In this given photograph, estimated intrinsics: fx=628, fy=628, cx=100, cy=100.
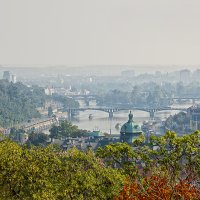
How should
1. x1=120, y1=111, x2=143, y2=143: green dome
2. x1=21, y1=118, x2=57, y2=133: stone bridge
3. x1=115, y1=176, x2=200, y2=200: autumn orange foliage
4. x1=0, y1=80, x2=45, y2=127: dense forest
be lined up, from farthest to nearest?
x1=0, y1=80, x2=45, y2=127: dense forest → x1=21, y1=118, x2=57, y2=133: stone bridge → x1=120, y1=111, x2=143, y2=143: green dome → x1=115, y1=176, x2=200, y2=200: autumn orange foliage

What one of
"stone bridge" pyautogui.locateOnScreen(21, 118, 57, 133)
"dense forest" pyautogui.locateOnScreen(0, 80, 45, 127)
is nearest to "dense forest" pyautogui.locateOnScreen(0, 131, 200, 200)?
"stone bridge" pyautogui.locateOnScreen(21, 118, 57, 133)

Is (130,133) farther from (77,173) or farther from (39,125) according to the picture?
(39,125)

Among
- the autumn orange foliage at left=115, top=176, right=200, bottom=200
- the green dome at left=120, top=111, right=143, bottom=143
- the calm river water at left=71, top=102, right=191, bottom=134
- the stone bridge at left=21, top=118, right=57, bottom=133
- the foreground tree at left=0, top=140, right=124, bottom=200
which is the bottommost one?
the calm river water at left=71, top=102, right=191, bottom=134

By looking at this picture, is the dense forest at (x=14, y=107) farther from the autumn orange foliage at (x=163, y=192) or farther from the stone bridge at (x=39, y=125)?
the autumn orange foliage at (x=163, y=192)

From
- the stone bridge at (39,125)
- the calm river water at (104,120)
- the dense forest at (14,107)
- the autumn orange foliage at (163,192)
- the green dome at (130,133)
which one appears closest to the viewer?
the autumn orange foliage at (163,192)

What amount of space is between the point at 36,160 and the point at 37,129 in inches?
1814

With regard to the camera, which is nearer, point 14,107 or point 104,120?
point 14,107

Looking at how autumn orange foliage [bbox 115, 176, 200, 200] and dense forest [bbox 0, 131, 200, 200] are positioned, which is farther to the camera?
dense forest [bbox 0, 131, 200, 200]

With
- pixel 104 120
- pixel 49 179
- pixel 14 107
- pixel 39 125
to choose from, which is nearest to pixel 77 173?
pixel 49 179

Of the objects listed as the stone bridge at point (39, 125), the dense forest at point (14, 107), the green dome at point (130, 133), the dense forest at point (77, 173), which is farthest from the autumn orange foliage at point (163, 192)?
the dense forest at point (14, 107)

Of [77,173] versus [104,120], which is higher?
[77,173]

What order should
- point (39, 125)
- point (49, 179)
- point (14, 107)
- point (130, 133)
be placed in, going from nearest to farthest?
point (49, 179)
point (130, 133)
point (39, 125)
point (14, 107)

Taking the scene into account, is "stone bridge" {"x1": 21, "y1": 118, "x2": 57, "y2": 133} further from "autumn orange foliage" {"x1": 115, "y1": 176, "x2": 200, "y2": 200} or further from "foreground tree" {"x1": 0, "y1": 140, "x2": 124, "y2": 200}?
"autumn orange foliage" {"x1": 115, "y1": 176, "x2": 200, "y2": 200}

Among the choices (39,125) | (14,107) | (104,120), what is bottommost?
(104,120)
